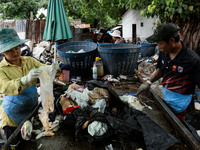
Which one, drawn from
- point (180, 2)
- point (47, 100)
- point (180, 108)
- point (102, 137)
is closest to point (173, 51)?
point (180, 108)

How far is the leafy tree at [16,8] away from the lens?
20375 millimetres

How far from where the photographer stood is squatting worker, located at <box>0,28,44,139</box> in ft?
5.46

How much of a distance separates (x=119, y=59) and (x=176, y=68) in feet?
5.94

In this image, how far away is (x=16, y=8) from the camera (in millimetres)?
21172

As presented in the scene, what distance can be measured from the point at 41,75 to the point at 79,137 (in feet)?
2.84

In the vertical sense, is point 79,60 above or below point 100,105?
above

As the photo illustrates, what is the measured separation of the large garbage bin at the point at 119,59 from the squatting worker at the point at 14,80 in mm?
1919

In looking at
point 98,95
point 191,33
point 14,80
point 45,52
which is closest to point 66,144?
point 98,95

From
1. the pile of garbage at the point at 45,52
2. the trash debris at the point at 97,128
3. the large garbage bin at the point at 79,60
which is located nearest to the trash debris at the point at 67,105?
the trash debris at the point at 97,128

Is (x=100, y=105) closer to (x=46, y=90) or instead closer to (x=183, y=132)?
(x=46, y=90)

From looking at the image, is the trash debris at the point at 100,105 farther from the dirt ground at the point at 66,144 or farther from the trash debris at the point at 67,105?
the dirt ground at the point at 66,144

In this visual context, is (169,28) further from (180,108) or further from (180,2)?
(180,2)

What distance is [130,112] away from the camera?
6.20 feet

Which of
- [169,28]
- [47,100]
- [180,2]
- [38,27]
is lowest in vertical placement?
[47,100]
